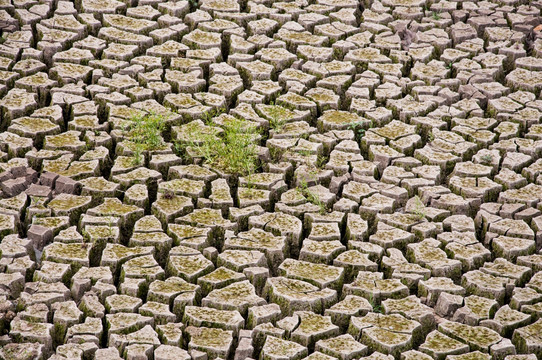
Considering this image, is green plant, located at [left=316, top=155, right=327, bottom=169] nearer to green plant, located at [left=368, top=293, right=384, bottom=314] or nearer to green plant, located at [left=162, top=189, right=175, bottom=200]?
green plant, located at [left=162, top=189, right=175, bottom=200]

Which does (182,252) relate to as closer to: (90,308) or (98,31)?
(90,308)

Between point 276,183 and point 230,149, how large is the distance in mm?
462

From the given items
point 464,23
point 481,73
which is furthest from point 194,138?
point 464,23

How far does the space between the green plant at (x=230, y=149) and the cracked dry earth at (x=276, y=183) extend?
0.06 metres

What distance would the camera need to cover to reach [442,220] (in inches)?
222

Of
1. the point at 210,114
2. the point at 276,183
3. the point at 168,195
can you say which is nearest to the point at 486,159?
the point at 276,183

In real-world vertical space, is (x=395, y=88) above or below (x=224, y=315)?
above

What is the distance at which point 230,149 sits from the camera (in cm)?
604

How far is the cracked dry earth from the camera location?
4.64 m

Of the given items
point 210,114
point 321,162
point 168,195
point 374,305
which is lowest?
point 374,305

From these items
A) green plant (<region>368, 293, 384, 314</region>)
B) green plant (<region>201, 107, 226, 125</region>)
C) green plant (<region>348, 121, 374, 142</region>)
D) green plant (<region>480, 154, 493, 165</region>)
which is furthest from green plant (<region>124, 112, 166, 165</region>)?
green plant (<region>480, 154, 493, 165</region>)

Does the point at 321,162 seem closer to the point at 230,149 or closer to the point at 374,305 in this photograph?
the point at 230,149

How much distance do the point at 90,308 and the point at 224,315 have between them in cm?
79

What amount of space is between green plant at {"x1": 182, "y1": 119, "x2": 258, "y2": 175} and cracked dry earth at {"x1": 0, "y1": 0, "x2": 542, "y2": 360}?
0.06 m
